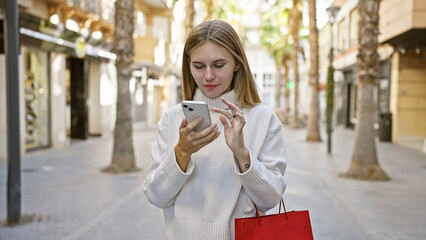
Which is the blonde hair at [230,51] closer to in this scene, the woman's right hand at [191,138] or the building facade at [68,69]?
the woman's right hand at [191,138]

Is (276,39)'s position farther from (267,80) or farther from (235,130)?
(267,80)

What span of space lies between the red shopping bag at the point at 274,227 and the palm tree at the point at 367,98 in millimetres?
8085

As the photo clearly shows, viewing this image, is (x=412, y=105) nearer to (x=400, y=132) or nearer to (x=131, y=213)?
(x=400, y=132)

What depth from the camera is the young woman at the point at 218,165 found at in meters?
1.84

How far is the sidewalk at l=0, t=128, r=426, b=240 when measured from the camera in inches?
222

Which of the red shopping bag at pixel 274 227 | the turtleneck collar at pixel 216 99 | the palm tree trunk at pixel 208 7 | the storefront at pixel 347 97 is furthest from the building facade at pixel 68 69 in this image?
the storefront at pixel 347 97

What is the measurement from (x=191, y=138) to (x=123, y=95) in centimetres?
881

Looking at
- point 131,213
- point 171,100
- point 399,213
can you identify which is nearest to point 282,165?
point 131,213

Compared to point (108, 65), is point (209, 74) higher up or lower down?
lower down

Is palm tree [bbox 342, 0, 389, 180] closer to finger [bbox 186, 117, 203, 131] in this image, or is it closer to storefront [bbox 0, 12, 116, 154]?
finger [bbox 186, 117, 203, 131]

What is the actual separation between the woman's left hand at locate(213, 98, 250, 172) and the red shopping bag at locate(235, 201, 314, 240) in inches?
9.5

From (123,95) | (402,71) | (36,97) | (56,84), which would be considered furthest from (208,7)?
(123,95)

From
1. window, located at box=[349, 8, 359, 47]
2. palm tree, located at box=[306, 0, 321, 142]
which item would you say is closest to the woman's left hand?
palm tree, located at box=[306, 0, 321, 142]

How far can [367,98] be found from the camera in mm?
9531
